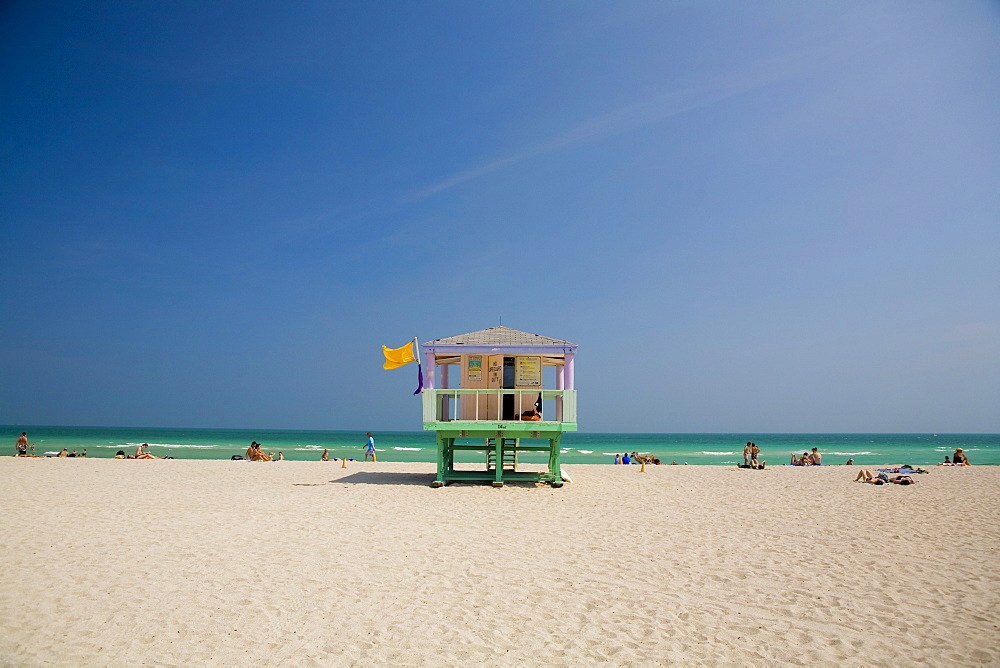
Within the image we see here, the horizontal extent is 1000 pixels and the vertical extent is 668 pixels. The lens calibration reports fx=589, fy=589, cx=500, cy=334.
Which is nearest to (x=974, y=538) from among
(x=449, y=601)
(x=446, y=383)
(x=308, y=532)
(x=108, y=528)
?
(x=449, y=601)

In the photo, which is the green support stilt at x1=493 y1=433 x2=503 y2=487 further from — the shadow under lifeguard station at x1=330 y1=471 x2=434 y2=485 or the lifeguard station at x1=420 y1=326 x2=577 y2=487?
the shadow under lifeguard station at x1=330 y1=471 x2=434 y2=485

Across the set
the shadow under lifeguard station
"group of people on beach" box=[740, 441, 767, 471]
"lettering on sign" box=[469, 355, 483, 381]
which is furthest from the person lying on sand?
the shadow under lifeguard station

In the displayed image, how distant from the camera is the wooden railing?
1536cm

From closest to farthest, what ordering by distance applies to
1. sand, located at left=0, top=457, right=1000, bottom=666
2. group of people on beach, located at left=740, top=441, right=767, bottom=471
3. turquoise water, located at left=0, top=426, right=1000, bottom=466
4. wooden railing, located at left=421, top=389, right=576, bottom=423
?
sand, located at left=0, top=457, right=1000, bottom=666 < wooden railing, located at left=421, top=389, right=576, bottom=423 < group of people on beach, located at left=740, top=441, right=767, bottom=471 < turquoise water, located at left=0, top=426, right=1000, bottom=466

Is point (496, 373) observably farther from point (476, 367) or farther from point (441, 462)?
point (441, 462)

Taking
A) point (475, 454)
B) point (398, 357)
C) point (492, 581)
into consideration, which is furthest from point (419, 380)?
point (475, 454)

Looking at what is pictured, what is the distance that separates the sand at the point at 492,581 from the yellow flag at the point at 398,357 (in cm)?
397

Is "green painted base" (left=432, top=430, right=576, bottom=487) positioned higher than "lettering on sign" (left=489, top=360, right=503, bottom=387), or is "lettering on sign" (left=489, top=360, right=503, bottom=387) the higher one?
"lettering on sign" (left=489, top=360, right=503, bottom=387)

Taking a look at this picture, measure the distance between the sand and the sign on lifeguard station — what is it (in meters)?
2.59

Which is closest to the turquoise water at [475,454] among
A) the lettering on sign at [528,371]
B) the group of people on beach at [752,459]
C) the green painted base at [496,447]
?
the group of people on beach at [752,459]

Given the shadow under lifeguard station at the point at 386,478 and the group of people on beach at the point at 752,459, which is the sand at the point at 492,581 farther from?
the group of people on beach at the point at 752,459

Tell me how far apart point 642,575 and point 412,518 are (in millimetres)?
5100

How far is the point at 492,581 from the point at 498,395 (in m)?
9.38

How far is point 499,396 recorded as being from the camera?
615 inches
